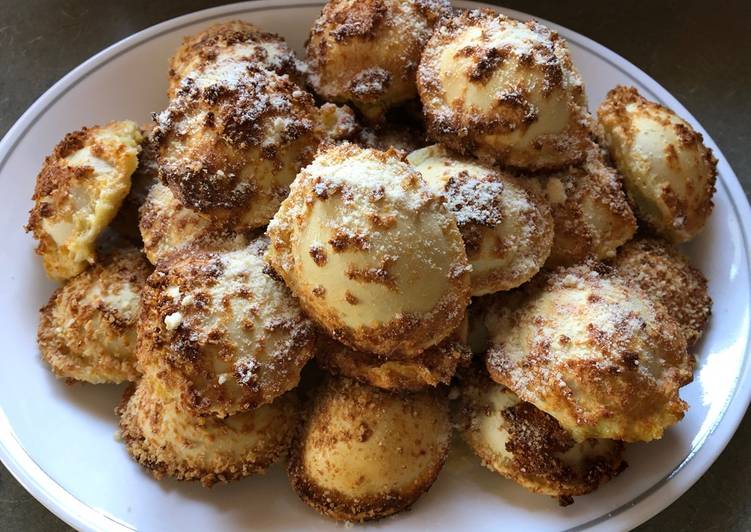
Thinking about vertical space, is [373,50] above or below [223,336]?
above

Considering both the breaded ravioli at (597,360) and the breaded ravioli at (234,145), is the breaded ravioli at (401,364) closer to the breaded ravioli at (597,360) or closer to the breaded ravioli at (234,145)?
the breaded ravioli at (597,360)

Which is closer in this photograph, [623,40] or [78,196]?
[78,196]

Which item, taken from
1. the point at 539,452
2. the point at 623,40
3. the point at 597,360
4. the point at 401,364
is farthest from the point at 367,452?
the point at 623,40

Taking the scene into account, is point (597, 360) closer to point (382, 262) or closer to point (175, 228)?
point (382, 262)

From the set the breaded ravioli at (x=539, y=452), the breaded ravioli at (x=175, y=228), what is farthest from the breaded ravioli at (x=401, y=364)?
the breaded ravioli at (x=175, y=228)

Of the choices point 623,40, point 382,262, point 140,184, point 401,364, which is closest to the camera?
point 382,262

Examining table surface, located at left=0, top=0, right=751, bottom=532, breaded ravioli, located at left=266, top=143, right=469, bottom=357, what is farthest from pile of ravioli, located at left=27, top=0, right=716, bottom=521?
table surface, located at left=0, top=0, right=751, bottom=532

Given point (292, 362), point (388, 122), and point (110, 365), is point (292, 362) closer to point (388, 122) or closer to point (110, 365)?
point (110, 365)
